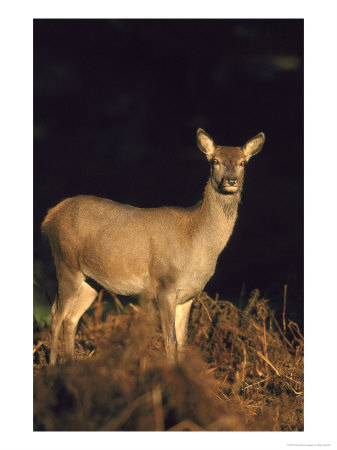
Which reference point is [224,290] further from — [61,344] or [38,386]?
[38,386]

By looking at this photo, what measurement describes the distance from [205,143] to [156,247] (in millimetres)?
1331

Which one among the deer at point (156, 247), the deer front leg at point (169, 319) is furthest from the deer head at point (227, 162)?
the deer front leg at point (169, 319)

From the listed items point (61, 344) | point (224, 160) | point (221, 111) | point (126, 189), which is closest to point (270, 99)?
point (221, 111)

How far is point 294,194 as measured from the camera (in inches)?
509

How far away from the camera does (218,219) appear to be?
7.10m

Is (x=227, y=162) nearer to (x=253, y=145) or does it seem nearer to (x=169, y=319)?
(x=253, y=145)

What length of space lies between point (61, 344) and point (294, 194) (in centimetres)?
677

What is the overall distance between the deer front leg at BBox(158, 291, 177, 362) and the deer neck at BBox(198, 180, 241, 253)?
78 cm

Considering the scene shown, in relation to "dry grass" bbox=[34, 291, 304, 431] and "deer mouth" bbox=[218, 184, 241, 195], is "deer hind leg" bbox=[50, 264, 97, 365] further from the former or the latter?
"deer mouth" bbox=[218, 184, 241, 195]

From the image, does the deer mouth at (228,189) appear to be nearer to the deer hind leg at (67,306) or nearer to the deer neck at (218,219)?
the deer neck at (218,219)

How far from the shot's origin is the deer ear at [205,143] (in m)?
6.96

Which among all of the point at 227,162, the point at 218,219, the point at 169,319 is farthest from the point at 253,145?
the point at 169,319

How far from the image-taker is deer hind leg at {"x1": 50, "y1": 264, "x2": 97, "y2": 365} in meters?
7.52

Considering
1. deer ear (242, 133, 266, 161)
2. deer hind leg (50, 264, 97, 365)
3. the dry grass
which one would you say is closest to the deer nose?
deer ear (242, 133, 266, 161)
